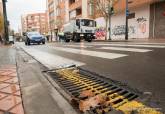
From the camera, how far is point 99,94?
3.32 m

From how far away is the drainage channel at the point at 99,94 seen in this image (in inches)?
105

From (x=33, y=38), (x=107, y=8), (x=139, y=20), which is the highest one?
(x=107, y=8)

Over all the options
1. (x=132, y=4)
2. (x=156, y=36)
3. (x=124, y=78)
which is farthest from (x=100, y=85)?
(x=132, y=4)

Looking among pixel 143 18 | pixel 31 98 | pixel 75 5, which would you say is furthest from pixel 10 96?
pixel 75 5

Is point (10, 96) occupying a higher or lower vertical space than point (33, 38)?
lower

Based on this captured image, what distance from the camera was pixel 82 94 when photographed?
11.0 feet

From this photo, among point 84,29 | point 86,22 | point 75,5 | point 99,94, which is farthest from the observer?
point 75,5

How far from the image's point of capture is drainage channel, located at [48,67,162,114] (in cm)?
266

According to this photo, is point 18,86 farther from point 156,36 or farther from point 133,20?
point 133,20

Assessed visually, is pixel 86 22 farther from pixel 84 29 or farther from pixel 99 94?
pixel 99 94

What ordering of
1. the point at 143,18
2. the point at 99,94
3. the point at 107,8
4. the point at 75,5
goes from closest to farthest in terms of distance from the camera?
the point at 99,94
the point at 143,18
the point at 107,8
the point at 75,5

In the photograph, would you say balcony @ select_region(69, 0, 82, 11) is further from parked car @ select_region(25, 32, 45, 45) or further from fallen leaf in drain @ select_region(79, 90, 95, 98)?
fallen leaf in drain @ select_region(79, 90, 95, 98)

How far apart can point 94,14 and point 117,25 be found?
8.14 meters

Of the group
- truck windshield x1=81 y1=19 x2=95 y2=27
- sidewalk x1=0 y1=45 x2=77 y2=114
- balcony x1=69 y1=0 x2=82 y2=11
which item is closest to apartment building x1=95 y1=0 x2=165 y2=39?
truck windshield x1=81 y1=19 x2=95 y2=27
